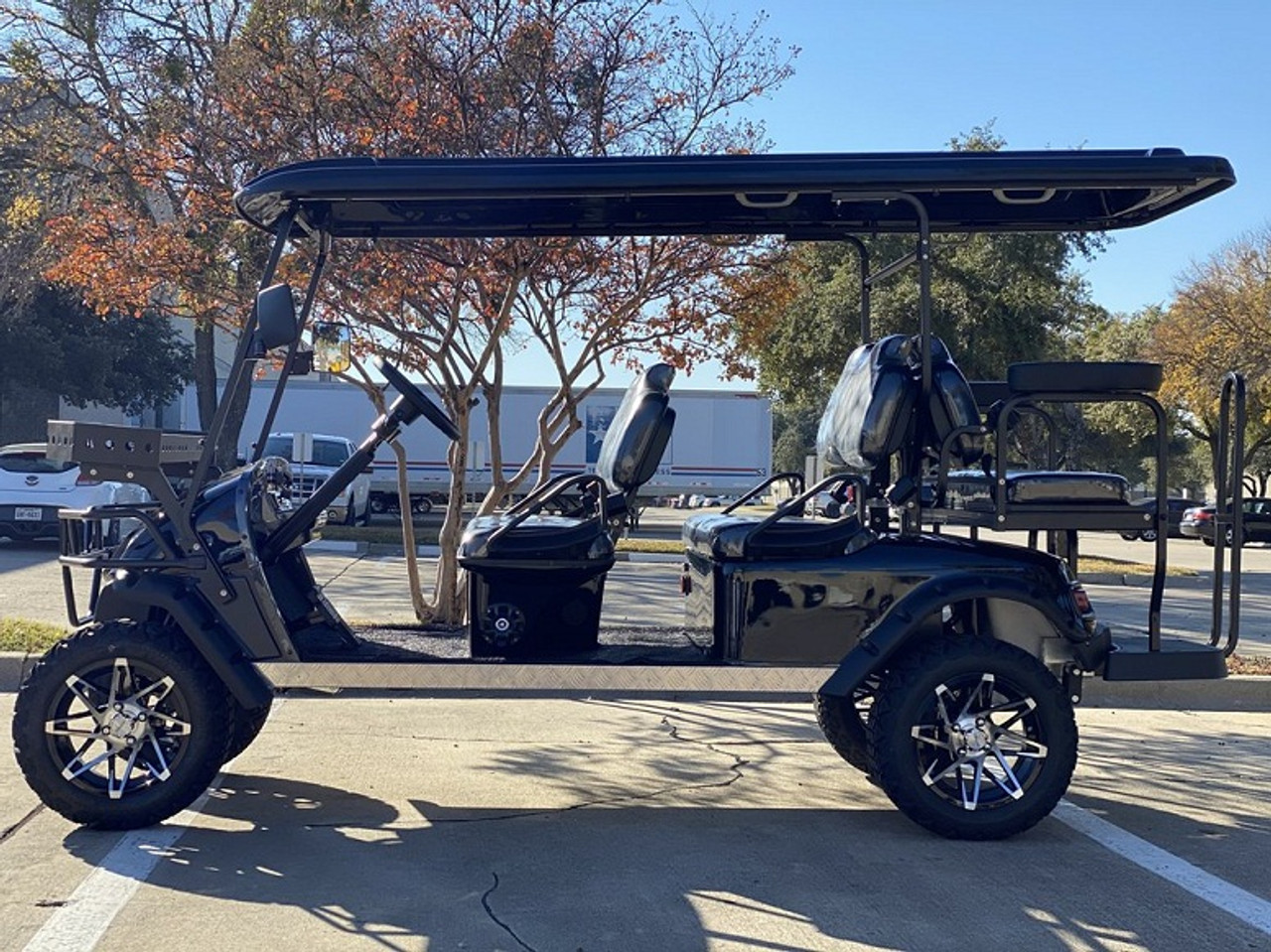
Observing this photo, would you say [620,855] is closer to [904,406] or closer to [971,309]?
[904,406]

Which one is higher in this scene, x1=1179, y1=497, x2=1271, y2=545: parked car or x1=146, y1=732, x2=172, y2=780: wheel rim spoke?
x1=1179, y1=497, x2=1271, y2=545: parked car

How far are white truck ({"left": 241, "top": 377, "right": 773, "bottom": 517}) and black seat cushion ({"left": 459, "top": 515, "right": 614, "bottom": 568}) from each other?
81.6ft

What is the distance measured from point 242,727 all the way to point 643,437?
2.21 meters

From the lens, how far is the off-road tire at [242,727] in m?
5.38

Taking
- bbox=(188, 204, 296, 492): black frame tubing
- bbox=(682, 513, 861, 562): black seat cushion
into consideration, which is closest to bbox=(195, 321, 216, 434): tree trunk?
bbox=(188, 204, 296, 492): black frame tubing

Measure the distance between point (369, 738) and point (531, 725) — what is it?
38.1 inches

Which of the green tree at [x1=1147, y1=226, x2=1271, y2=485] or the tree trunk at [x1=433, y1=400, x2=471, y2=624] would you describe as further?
the green tree at [x1=1147, y1=226, x2=1271, y2=485]

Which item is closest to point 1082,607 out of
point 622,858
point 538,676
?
point 622,858

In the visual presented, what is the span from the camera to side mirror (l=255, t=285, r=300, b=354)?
477 centimetres

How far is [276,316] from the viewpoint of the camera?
15.7ft

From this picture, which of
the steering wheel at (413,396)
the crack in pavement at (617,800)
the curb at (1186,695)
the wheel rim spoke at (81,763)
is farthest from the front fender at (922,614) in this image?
the curb at (1186,695)

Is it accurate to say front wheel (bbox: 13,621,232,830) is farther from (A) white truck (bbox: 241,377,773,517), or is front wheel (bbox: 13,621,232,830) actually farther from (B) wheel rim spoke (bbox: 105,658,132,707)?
(A) white truck (bbox: 241,377,773,517)

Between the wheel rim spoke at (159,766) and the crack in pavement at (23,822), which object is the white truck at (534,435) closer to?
the crack in pavement at (23,822)

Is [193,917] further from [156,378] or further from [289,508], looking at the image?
[156,378]
